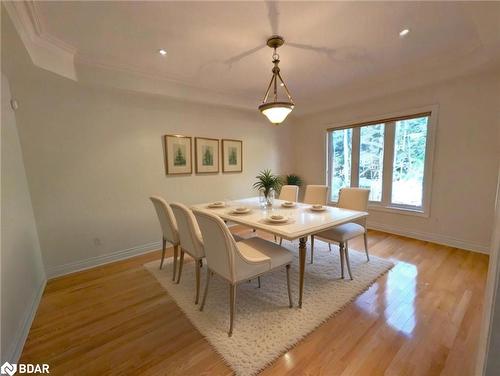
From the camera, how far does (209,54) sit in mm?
2529

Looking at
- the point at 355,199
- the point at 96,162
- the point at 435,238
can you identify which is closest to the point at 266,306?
the point at 355,199

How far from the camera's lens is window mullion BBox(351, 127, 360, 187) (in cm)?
425

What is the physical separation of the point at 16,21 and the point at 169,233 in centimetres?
214

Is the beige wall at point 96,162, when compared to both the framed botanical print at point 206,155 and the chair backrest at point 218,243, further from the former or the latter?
the chair backrest at point 218,243

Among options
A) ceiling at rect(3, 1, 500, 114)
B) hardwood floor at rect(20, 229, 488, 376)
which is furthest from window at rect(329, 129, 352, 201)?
hardwood floor at rect(20, 229, 488, 376)

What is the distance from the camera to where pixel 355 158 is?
431 centimetres

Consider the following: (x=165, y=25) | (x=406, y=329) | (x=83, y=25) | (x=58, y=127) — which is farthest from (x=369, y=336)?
(x=58, y=127)

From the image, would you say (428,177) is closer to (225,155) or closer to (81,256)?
(225,155)

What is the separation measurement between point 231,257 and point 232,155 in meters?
2.77

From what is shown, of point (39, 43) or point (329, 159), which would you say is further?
point (329, 159)

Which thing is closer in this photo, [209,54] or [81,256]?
[209,54]

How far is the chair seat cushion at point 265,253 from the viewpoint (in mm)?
1896

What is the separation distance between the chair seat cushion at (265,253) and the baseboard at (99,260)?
6.29 feet

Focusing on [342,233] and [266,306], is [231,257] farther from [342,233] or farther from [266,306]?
[342,233]
